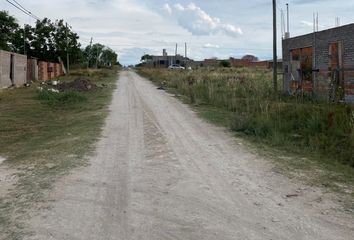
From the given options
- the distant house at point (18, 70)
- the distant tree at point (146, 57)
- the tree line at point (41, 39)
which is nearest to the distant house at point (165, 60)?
the distant tree at point (146, 57)

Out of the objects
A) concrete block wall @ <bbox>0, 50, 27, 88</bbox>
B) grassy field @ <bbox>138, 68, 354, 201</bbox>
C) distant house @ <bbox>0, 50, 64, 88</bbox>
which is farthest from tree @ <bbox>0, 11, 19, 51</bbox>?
grassy field @ <bbox>138, 68, 354, 201</bbox>

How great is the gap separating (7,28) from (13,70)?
34114mm

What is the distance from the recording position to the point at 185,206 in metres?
5.81

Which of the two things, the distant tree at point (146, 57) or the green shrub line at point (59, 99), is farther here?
the distant tree at point (146, 57)

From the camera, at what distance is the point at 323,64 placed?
2083cm

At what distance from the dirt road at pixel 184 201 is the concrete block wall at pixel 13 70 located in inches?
801

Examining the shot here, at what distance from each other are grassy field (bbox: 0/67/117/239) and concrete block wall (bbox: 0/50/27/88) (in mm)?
7411

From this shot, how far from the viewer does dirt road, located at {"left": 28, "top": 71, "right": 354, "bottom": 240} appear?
4.93 meters

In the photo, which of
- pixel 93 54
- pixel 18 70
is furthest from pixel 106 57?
pixel 18 70

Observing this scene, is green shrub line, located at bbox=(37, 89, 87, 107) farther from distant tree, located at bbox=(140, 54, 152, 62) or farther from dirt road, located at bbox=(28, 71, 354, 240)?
distant tree, located at bbox=(140, 54, 152, 62)

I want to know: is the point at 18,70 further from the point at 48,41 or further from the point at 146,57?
the point at 146,57

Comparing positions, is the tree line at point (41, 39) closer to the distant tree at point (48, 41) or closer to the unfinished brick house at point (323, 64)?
the distant tree at point (48, 41)

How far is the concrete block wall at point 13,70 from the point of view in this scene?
27.9 metres

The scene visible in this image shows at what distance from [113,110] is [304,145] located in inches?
366
